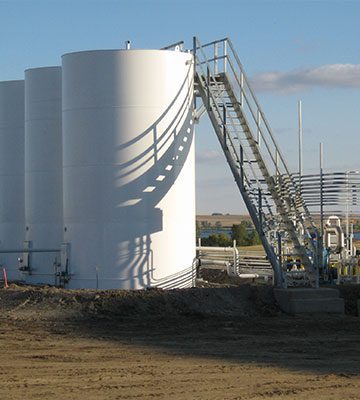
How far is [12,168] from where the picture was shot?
33125 millimetres

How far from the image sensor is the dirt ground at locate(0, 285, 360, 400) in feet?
48.8

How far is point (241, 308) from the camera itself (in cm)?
2442

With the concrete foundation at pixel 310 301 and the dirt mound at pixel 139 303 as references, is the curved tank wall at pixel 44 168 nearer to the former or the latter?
the dirt mound at pixel 139 303

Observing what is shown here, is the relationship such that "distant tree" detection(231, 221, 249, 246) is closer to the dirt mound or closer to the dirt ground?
the dirt ground

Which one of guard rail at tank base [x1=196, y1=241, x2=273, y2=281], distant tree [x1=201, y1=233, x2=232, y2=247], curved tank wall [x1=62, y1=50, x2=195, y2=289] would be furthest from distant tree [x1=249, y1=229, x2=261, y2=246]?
curved tank wall [x1=62, y1=50, x2=195, y2=289]

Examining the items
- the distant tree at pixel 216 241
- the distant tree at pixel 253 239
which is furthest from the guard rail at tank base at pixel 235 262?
the distant tree at pixel 253 239

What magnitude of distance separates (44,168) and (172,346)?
12640 millimetres

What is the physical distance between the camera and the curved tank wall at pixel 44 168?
30.2 metres

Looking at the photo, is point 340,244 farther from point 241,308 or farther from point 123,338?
point 123,338

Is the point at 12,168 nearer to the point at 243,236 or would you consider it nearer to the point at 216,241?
the point at 216,241

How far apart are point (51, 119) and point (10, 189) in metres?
3.86

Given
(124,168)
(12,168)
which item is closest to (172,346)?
(124,168)

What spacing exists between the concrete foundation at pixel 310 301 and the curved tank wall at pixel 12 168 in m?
11.4

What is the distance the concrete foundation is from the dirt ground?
33 cm
